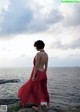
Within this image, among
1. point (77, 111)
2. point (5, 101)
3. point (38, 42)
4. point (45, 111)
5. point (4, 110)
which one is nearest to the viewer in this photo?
point (38, 42)

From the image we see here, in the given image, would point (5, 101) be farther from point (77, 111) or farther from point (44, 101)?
point (44, 101)

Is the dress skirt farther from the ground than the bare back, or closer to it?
closer to it

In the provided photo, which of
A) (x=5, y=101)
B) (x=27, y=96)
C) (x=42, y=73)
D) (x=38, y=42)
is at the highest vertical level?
(x=38, y=42)

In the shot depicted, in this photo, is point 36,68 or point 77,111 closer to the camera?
point 36,68

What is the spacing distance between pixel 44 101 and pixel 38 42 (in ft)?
7.64

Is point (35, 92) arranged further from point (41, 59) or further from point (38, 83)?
point (41, 59)

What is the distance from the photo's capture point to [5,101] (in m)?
34.4

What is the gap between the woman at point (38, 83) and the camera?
430 inches

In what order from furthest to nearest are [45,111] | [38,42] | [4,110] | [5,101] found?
[5,101]
[45,111]
[4,110]
[38,42]

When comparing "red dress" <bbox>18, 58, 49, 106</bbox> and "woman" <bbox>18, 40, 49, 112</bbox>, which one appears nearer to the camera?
"woman" <bbox>18, 40, 49, 112</bbox>

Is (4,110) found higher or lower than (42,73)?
lower

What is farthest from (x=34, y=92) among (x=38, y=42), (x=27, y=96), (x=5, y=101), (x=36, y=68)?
(x=5, y=101)

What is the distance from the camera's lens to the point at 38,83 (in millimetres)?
11125

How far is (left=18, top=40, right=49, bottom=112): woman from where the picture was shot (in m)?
10.9
